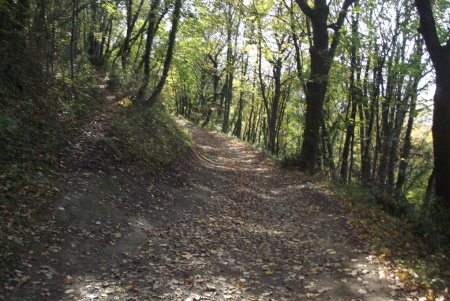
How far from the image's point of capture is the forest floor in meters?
5.79

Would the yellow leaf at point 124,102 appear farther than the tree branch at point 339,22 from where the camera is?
No

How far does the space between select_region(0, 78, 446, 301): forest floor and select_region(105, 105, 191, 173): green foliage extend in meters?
0.44

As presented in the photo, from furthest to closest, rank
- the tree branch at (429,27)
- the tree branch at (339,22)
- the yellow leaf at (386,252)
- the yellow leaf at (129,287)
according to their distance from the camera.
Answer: the tree branch at (339,22) < the tree branch at (429,27) < the yellow leaf at (386,252) < the yellow leaf at (129,287)

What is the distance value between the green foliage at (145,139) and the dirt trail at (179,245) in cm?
49

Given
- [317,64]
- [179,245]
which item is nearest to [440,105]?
[179,245]

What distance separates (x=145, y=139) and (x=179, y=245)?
19.0 ft

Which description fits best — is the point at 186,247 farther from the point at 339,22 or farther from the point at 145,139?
the point at 339,22

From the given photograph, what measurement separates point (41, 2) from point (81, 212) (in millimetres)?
6451

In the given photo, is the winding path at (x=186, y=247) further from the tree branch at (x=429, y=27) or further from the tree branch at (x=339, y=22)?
the tree branch at (x=339, y=22)

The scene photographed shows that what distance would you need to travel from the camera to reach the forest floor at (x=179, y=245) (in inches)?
228

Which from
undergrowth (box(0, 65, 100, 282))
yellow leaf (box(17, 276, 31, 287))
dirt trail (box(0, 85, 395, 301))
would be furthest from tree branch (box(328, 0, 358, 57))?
yellow leaf (box(17, 276, 31, 287))

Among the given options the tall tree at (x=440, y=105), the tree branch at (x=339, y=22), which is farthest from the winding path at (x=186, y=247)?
the tree branch at (x=339, y=22)

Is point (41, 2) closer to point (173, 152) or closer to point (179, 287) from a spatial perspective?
point (173, 152)

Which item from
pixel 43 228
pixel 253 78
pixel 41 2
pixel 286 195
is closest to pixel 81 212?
pixel 43 228
